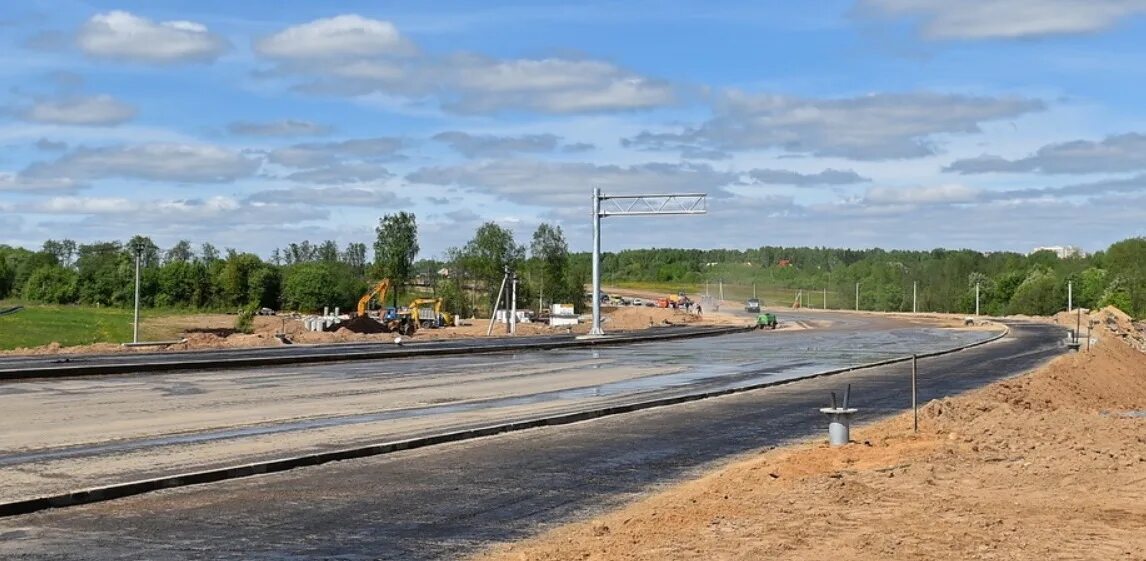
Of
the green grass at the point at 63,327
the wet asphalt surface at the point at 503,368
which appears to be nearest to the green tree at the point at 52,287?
the green grass at the point at 63,327

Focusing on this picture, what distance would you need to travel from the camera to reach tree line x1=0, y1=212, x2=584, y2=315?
142 m

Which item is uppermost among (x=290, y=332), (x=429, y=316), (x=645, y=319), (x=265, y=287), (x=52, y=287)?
(x=265, y=287)

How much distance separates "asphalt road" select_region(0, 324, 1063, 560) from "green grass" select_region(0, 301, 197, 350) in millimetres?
62597

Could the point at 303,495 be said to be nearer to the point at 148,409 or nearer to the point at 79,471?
the point at 79,471

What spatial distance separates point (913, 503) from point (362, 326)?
66.1 m

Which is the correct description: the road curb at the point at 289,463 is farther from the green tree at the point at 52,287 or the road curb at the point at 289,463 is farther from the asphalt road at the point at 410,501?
the green tree at the point at 52,287

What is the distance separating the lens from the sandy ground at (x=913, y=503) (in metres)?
9.62

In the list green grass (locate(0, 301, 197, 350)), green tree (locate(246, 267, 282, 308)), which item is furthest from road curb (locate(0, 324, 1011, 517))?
green tree (locate(246, 267, 282, 308))

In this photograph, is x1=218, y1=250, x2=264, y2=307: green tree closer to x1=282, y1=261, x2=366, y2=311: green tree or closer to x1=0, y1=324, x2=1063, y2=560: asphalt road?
x1=282, y1=261, x2=366, y2=311: green tree

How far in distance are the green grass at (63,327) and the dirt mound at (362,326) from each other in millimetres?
15624

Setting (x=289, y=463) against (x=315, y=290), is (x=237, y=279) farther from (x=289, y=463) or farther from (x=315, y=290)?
(x=289, y=463)

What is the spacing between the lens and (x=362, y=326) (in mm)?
76188

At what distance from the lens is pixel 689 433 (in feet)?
68.2

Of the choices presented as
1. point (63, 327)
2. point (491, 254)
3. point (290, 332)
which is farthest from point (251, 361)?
point (491, 254)
